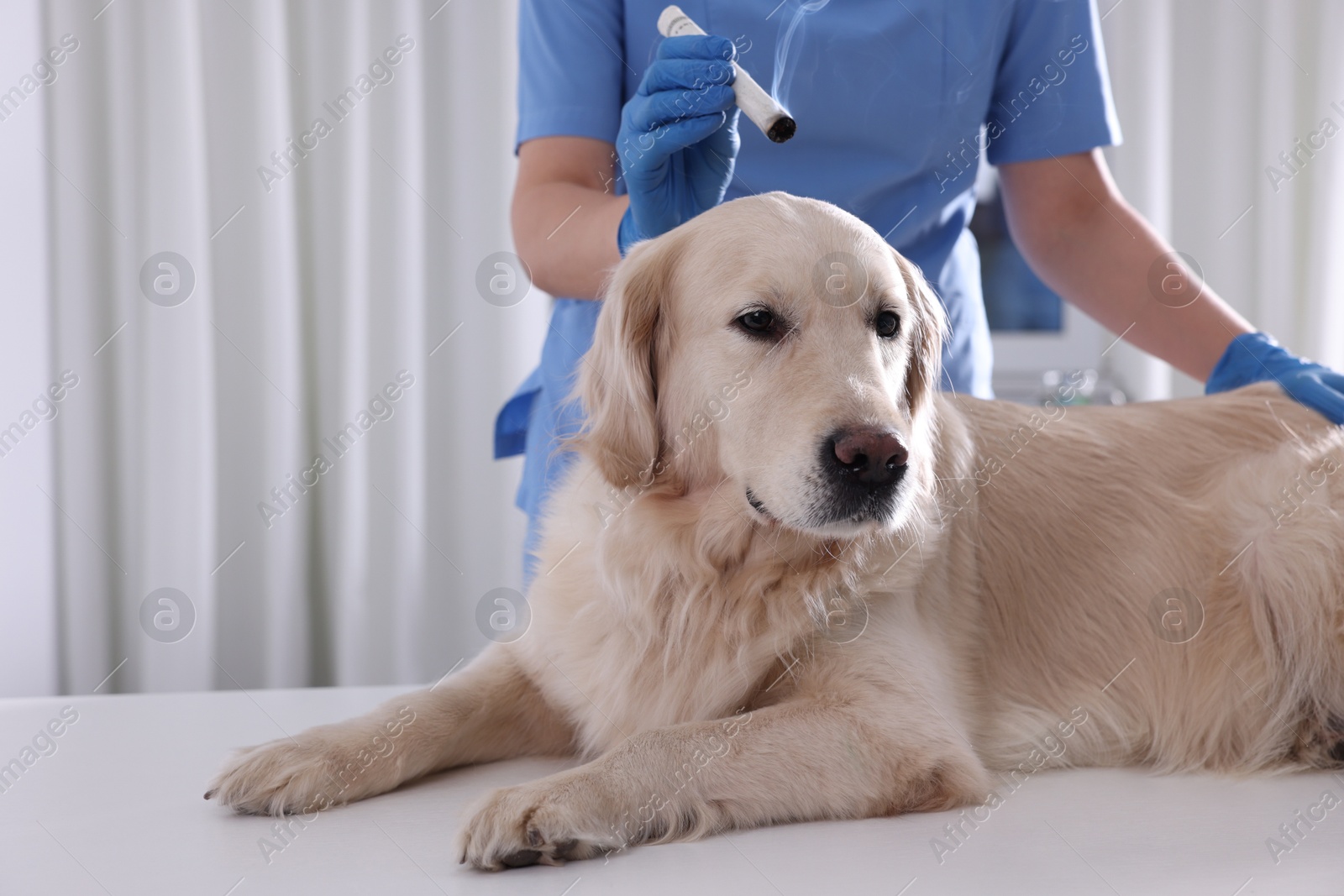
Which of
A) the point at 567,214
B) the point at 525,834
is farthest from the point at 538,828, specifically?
the point at 567,214

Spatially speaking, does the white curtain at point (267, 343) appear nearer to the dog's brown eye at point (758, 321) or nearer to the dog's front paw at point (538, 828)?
the dog's brown eye at point (758, 321)

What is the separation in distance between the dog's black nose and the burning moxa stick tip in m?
0.34

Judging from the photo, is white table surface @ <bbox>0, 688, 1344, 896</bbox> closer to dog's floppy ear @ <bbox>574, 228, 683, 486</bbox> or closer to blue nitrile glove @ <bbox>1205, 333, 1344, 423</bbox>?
dog's floppy ear @ <bbox>574, 228, 683, 486</bbox>

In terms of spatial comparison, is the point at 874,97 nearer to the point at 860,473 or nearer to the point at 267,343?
the point at 860,473

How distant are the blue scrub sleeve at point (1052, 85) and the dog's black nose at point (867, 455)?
39.3 inches

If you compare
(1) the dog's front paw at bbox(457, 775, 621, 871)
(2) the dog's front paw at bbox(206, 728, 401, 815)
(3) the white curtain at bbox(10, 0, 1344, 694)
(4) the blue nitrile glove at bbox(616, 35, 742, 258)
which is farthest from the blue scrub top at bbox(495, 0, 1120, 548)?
(3) the white curtain at bbox(10, 0, 1344, 694)

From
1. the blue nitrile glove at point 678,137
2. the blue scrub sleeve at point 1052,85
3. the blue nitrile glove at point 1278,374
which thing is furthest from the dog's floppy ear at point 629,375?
the blue nitrile glove at point 1278,374

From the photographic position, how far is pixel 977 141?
A: 5.64 ft

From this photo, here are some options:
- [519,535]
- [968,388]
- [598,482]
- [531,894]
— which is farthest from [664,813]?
[519,535]

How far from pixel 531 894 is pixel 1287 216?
3.65 m

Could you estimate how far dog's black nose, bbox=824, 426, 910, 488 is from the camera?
1.03 metres

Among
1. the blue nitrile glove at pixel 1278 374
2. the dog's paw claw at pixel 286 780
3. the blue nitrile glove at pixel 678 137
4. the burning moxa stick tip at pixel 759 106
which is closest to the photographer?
the dog's paw claw at pixel 286 780

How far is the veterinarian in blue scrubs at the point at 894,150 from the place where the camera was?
161 centimetres

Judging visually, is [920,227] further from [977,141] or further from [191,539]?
[191,539]
